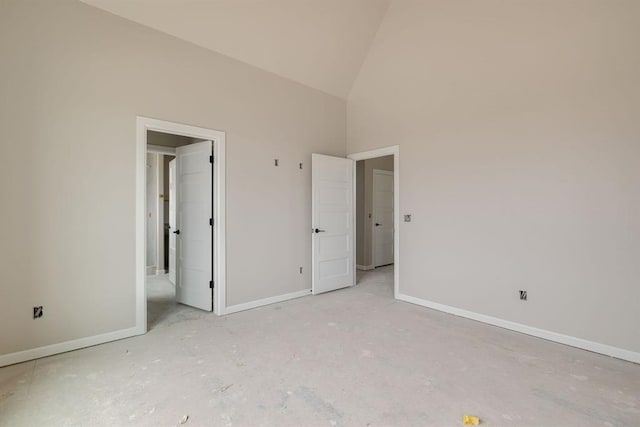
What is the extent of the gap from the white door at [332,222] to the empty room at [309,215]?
0.05 meters

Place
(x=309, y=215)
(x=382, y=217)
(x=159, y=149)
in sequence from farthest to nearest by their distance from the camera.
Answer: (x=382, y=217), (x=309, y=215), (x=159, y=149)

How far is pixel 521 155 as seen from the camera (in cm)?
326

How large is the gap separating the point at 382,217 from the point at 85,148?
17.9 feet

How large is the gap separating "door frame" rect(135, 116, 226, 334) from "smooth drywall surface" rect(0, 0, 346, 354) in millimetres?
60

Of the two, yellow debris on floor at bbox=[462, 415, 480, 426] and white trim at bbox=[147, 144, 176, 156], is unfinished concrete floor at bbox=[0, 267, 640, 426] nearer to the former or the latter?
yellow debris on floor at bbox=[462, 415, 480, 426]

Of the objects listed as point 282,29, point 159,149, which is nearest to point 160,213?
point 159,149

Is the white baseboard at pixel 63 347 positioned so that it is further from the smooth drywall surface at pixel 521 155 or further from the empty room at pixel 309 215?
the smooth drywall surface at pixel 521 155

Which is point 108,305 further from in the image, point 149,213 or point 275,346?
point 149,213

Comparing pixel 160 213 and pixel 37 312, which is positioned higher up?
pixel 160 213

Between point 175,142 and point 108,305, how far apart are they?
8.18 ft

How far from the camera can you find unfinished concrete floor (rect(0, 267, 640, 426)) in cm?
190

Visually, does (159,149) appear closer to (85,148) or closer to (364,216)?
(85,148)

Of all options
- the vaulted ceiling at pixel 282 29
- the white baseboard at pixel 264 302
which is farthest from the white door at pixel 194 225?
the vaulted ceiling at pixel 282 29

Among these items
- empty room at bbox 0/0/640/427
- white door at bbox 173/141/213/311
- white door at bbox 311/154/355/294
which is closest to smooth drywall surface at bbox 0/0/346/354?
empty room at bbox 0/0/640/427
